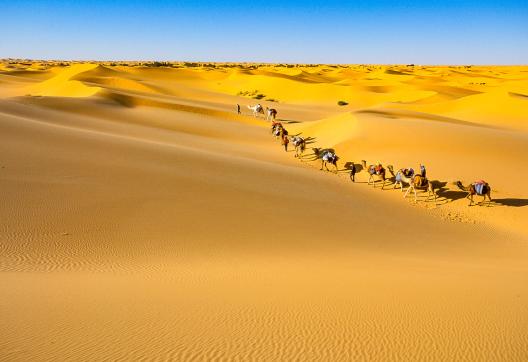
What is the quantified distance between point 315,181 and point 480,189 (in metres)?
4.84

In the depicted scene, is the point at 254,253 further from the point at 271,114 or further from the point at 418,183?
the point at 271,114

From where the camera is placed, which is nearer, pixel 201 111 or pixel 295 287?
pixel 295 287

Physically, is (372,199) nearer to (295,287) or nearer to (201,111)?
(295,287)

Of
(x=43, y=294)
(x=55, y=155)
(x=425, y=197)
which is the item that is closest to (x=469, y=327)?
(x=43, y=294)

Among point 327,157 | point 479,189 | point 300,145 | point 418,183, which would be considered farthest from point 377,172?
point 300,145

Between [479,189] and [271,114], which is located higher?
[479,189]

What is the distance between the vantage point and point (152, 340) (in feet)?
15.7

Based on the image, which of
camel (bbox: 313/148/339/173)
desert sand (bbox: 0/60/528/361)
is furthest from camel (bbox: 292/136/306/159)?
desert sand (bbox: 0/60/528/361)

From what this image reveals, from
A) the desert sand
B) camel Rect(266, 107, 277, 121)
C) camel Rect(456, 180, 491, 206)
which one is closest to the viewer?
the desert sand

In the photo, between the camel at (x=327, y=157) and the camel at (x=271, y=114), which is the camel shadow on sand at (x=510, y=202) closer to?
the camel at (x=327, y=157)

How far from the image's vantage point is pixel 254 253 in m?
8.66

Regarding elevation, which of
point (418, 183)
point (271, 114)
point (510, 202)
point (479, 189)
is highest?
point (479, 189)

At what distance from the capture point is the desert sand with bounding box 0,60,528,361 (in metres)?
4.93

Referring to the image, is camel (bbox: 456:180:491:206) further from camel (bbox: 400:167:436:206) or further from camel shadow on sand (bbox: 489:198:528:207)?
camel (bbox: 400:167:436:206)
